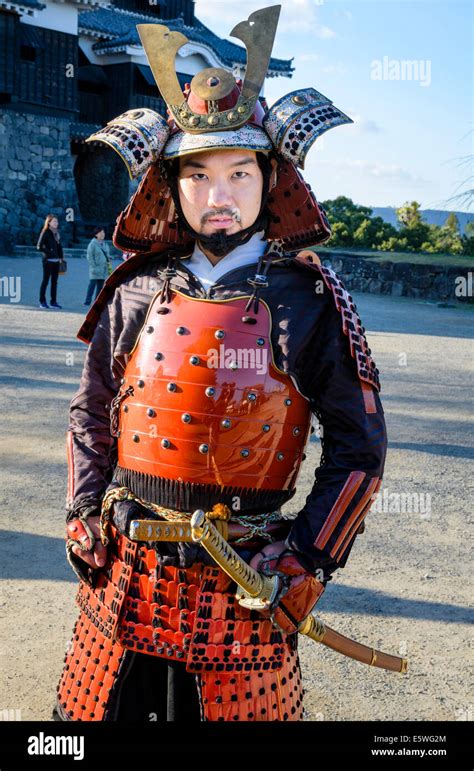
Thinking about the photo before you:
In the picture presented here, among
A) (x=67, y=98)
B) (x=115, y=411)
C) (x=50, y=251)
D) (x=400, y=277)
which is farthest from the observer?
(x=67, y=98)

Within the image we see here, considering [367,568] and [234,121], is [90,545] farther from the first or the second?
[367,568]

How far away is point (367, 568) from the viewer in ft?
14.4

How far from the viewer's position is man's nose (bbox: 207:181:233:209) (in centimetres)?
212

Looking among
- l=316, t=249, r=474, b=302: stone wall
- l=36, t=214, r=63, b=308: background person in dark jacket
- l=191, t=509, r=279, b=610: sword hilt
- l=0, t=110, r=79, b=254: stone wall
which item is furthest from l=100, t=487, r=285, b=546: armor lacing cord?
l=0, t=110, r=79, b=254: stone wall

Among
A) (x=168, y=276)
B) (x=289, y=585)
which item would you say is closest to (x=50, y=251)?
(x=168, y=276)

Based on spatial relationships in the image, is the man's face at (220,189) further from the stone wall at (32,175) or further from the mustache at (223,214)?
the stone wall at (32,175)

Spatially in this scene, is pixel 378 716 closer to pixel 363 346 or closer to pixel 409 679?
pixel 409 679

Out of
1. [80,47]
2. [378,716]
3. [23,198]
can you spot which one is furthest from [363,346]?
[80,47]

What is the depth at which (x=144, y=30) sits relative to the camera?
7.29ft

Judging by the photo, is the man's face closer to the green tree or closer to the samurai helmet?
the samurai helmet

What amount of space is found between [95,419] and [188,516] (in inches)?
16.4

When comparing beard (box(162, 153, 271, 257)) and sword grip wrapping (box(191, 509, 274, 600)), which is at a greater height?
beard (box(162, 153, 271, 257))

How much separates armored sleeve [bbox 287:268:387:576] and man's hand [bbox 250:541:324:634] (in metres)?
0.03

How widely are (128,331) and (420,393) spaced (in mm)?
6785
